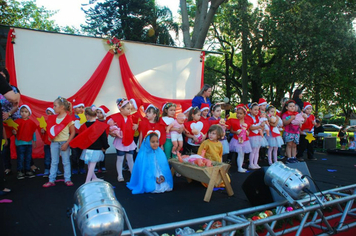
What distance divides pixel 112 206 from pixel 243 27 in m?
13.8

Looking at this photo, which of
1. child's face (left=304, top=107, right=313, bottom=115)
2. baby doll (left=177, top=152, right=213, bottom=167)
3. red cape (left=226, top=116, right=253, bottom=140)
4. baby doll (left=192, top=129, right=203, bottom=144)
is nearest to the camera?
baby doll (left=177, top=152, right=213, bottom=167)

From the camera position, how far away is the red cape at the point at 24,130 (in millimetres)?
5379

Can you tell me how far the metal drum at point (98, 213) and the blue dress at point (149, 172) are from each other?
2713 mm

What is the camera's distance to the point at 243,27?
45.6 feet

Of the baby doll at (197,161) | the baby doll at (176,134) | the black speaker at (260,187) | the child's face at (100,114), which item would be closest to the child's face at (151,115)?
the baby doll at (176,134)

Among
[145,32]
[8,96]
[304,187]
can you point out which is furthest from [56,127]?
[145,32]

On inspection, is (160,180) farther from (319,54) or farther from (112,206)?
(319,54)

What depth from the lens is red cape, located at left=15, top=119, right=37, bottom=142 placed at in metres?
5.38

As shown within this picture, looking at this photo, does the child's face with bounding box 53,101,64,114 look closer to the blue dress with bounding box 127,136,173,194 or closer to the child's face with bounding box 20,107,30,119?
the child's face with bounding box 20,107,30,119

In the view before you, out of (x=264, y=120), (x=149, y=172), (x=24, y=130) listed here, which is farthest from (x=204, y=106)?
(x=24, y=130)

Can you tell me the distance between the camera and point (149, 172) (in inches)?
181

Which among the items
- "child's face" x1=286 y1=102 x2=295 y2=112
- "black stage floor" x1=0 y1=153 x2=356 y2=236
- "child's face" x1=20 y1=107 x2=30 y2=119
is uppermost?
"child's face" x1=286 y1=102 x2=295 y2=112

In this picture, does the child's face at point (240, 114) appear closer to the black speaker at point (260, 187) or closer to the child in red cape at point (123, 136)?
the child in red cape at point (123, 136)

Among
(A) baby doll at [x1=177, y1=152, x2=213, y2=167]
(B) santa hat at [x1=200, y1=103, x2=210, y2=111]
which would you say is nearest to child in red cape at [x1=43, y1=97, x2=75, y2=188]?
(A) baby doll at [x1=177, y1=152, x2=213, y2=167]
